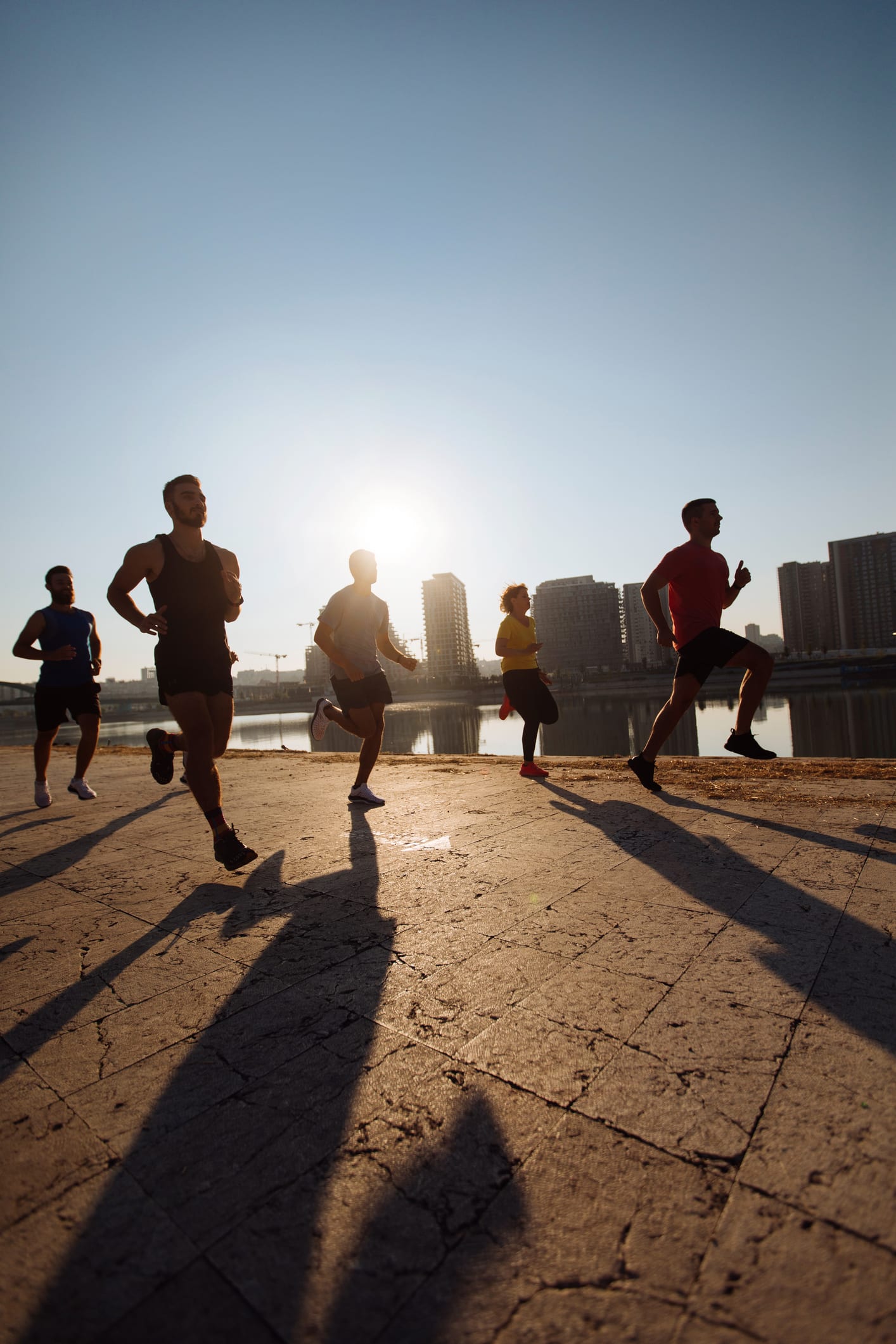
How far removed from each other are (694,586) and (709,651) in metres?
0.48

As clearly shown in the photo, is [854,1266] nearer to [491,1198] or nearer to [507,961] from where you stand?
[491,1198]

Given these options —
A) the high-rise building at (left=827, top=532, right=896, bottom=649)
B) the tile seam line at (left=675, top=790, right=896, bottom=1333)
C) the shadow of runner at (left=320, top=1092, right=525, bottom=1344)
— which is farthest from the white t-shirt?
the high-rise building at (left=827, top=532, right=896, bottom=649)

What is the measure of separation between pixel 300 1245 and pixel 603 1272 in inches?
16.7

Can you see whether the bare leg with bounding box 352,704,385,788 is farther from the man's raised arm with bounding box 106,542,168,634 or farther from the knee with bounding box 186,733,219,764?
the man's raised arm with bounding box 106,542,168,634

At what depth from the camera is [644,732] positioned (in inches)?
910

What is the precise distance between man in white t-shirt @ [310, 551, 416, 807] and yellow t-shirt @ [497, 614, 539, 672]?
131 cm

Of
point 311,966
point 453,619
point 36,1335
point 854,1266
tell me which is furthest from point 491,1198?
point 453,619

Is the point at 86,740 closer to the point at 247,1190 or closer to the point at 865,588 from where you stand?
the point at 247,1190

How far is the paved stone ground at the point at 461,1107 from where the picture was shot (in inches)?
33.3

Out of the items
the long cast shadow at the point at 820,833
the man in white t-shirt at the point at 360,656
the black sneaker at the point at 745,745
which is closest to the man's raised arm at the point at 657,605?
the black sneaker at the point at 745,745

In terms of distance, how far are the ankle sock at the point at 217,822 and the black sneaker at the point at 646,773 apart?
271 cm

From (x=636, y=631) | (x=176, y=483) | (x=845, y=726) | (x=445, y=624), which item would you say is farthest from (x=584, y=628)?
(x=176, y=483)

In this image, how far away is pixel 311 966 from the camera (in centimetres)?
189

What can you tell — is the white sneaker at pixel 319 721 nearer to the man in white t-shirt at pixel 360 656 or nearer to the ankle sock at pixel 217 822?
the man in white t-shirt at pixel 360 656
